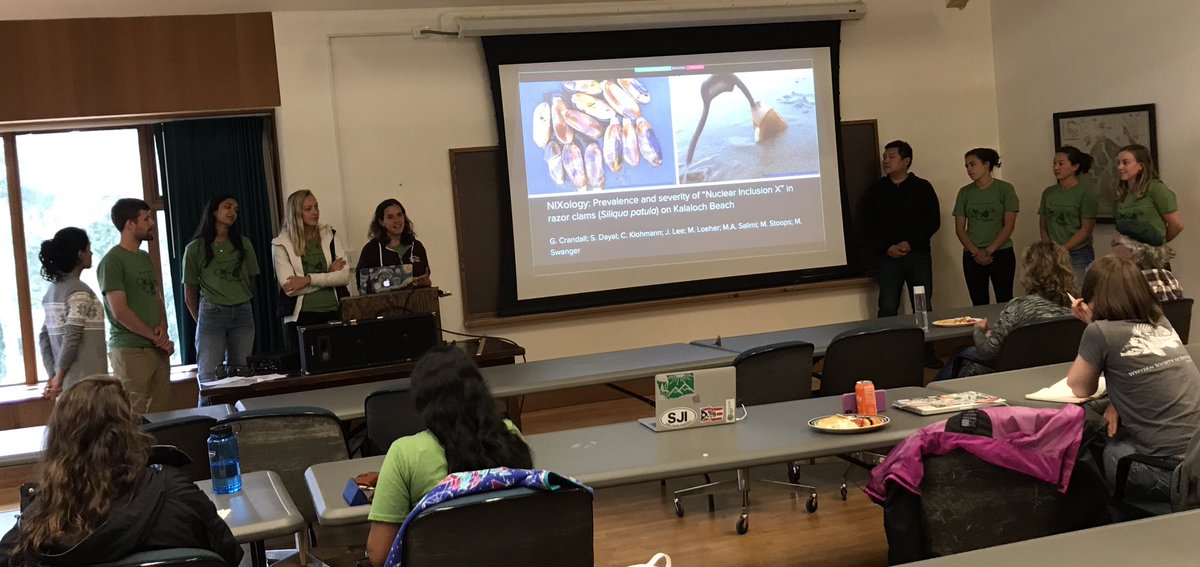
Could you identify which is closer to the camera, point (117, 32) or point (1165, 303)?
point (1165, 303)

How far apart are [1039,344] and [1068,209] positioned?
309 cm

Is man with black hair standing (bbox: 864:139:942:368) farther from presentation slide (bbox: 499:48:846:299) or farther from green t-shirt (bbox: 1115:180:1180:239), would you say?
green t-shirt (bbox: 1115:180:1180:239)

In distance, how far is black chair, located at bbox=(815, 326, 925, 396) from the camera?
4637 millimetres

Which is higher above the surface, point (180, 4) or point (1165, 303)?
point (180, 4)

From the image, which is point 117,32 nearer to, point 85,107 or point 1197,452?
point 85,107

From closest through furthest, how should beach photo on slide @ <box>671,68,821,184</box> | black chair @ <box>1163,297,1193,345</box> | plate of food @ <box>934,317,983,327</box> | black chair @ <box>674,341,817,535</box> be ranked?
black chair @ <box>674,341,817,535</box> < black chair @ <box>1163,297,1193,345</box> < plate of food @ <box>934,317,983,327</box> < beach photo on slide @ <box>671,68,821,184</box>

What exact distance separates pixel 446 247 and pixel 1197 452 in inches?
209

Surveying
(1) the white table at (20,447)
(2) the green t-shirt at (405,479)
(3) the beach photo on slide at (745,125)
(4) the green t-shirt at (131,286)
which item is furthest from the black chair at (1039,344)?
(4) the green t-shirt at (131,286)

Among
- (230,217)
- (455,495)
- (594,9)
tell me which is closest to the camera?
(455,495)

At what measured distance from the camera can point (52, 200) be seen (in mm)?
7141

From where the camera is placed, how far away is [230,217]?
19.8 feet

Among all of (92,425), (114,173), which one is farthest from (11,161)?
(92,425)

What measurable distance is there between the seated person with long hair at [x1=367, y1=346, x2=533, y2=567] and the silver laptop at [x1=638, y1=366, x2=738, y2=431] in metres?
0.88

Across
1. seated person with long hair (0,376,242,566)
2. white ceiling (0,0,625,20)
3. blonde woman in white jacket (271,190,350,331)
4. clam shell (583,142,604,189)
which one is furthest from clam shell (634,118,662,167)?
seated person with long hair (0,376,242,566)
